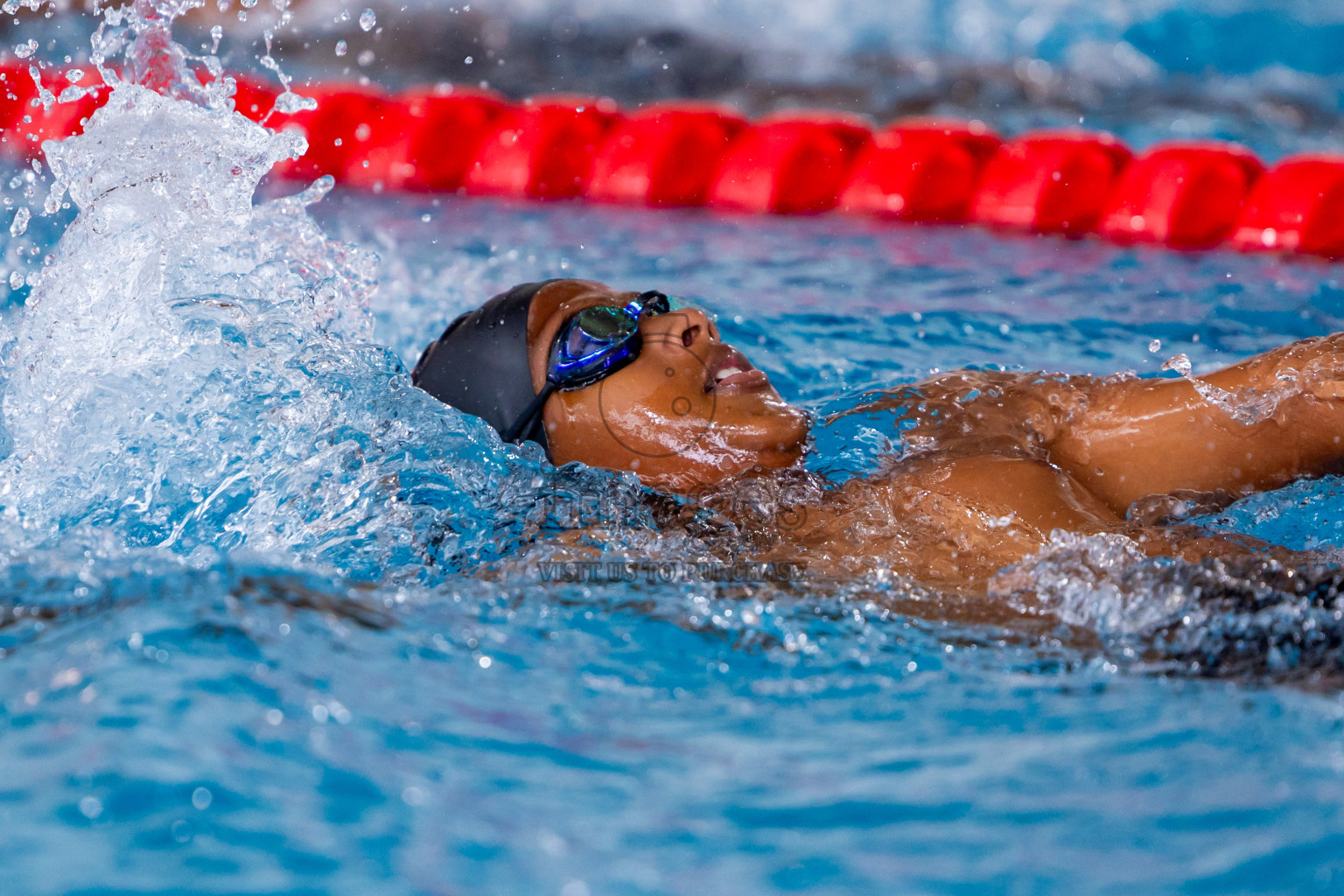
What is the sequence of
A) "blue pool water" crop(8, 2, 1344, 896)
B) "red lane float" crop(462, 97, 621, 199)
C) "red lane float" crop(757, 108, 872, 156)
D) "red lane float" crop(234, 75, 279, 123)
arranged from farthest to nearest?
1. "red lane float" crop(234, 75, 279, 123)
2. "red lane float" crop(462, 97, 621, 199)
3. "red lane float" crop(757, 108, 872, 156)
4. "blue pool water" crop(8, 2, 1344, 896)

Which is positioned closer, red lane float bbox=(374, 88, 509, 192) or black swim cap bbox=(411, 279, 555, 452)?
black swim cap bbox=(411, 279, 555, 452)

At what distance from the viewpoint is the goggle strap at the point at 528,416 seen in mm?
2055

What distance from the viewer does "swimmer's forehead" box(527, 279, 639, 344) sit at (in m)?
2.10

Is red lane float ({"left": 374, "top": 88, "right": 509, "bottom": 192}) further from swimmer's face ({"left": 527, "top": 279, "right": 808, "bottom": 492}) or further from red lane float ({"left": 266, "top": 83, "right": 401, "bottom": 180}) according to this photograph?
swimmer's face ({"left": 527, "top": 279, "right": 808, "bottom": 492})

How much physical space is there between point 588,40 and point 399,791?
7054mm

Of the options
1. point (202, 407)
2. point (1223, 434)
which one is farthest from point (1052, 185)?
point (202, 407)

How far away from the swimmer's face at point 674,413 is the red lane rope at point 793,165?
2.49 metres

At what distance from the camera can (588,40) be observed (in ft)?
25.0

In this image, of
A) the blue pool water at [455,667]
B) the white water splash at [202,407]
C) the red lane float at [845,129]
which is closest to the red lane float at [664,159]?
the red lane float at [845,129]

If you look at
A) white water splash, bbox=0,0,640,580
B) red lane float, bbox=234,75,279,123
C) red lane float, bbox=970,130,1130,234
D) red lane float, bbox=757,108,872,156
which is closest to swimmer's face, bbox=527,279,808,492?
white water splash, bbox=0,0,640,580

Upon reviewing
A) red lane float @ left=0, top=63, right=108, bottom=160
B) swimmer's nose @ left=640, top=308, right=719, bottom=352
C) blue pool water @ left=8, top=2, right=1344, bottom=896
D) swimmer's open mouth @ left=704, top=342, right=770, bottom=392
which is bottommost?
red lane float @ left=0, top=63, right=108, bottom=160

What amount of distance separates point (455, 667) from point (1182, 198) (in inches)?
134

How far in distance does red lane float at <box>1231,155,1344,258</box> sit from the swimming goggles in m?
2.73

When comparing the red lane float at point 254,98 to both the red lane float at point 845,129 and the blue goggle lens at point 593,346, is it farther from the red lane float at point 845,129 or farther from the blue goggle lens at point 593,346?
the blue goggle lens at point 593,346
